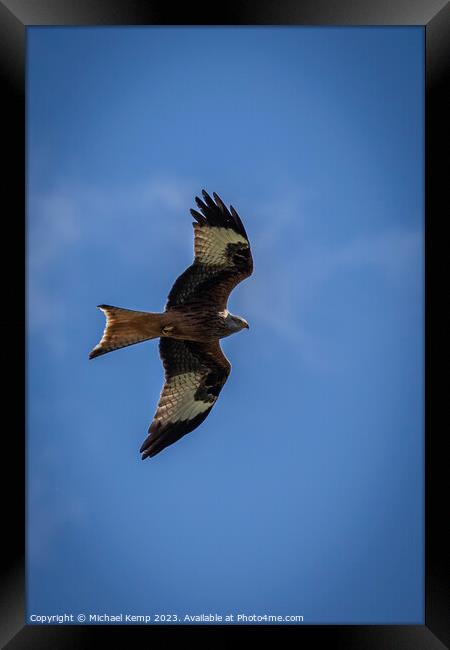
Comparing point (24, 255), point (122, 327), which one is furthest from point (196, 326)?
point (24, 255)

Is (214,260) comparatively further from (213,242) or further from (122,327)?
(122,327)

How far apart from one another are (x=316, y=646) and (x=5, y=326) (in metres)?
2.94

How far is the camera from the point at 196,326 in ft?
20.7

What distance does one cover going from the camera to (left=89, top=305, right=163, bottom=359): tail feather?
5891 millimetres

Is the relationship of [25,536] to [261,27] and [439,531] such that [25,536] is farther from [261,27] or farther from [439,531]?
[261,27]

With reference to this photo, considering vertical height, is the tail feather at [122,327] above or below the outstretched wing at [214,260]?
below

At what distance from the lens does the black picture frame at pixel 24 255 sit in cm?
529

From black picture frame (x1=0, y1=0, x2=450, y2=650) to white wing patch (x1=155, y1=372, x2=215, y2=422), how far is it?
60.8 inches

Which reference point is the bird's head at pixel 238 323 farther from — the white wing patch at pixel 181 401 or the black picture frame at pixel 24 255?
the black picture frame at pixel 24 255

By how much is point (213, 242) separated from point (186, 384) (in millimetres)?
1315

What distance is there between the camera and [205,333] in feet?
21.0

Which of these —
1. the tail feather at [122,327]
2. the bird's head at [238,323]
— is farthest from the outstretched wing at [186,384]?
the tail feather at [122,327]

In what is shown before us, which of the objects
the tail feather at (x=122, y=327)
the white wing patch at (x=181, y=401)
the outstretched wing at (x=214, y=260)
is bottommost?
the white wing patch at (x=181, y=401)

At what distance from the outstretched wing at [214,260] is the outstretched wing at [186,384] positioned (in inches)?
19.8
